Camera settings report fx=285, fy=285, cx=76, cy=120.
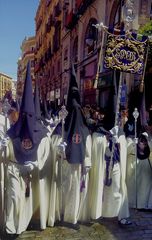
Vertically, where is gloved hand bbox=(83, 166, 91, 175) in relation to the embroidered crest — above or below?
below

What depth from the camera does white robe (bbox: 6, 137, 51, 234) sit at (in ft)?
14.0

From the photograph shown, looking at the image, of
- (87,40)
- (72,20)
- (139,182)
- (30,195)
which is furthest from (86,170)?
(72,20)

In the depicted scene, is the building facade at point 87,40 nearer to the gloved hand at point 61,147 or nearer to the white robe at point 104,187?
the white robe at point 104,187

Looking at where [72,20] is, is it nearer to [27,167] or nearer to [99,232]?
[27,167]

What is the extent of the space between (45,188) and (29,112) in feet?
4.38

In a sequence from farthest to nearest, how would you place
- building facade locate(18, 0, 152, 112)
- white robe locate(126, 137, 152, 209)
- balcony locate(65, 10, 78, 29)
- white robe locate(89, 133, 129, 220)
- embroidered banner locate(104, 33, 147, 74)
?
balcony locate(65, 10, 78, 29) < building facade locate(18, 0, 152, 112) < white robe locate(126, 137, 152, 209) < embroidered banner locate(104, 33, 147, 74) < white robe locate(89, 133, 129, 220)

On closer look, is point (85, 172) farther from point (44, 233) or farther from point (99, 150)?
point (44, 233)

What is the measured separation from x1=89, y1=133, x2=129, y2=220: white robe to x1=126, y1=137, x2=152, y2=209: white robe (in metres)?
0.75

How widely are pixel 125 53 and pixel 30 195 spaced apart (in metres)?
2.95

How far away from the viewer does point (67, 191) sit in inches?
184

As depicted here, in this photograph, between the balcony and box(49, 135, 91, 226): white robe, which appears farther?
the balcony

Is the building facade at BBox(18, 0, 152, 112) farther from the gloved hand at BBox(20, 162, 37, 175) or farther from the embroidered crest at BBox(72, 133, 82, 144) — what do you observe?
the gloved hand at BBox(20, 162, 37, 175)

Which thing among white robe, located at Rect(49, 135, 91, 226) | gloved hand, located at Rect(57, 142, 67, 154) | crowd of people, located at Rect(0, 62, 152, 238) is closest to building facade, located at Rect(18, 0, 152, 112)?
crowd of people, located at Rect(0, 62, 152, 238)

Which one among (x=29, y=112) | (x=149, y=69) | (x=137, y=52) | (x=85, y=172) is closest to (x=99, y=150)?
(x=85, y=172)
